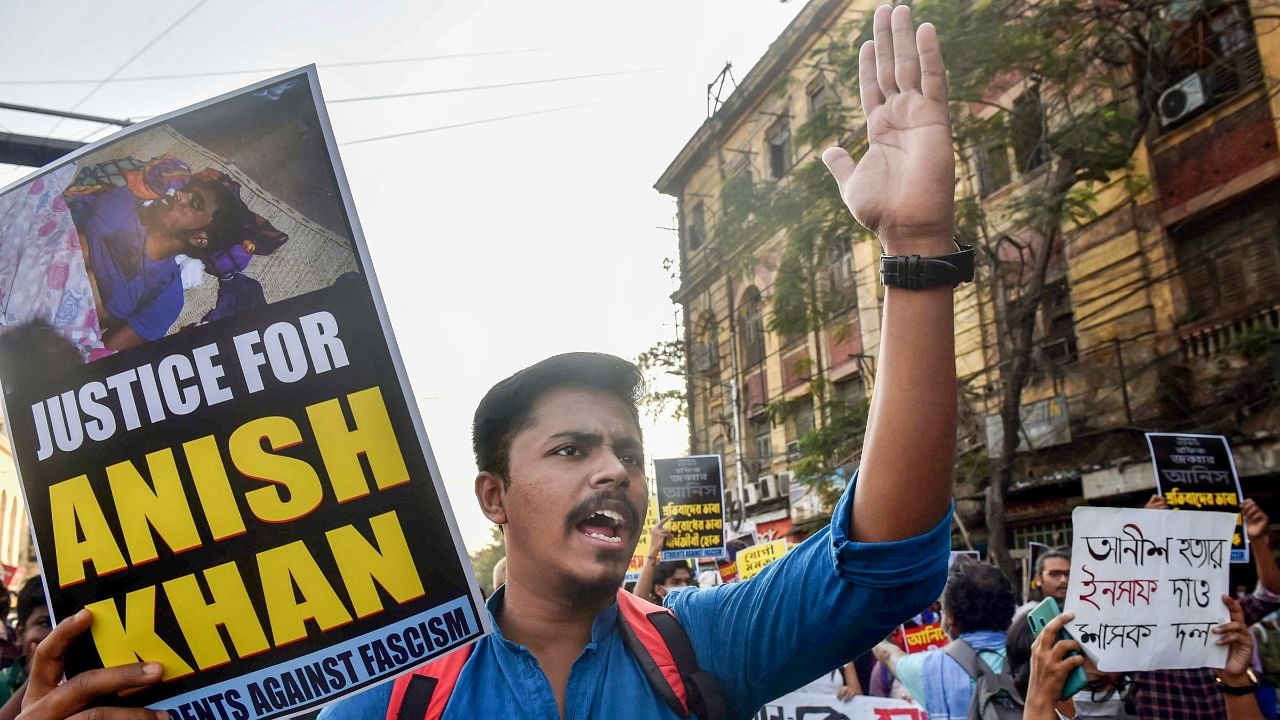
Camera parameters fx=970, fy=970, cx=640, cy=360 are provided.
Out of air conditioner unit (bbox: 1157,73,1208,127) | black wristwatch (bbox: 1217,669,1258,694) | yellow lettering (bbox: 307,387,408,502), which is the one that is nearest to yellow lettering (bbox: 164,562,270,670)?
yellow lettering (bbox: 307,387,408,502)

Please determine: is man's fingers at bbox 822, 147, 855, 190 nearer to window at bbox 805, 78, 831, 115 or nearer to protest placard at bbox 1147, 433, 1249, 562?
protest placard at bbox 1147, 433, 1249, 562

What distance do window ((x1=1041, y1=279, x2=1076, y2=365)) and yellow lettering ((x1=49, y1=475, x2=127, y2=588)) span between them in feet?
42.5

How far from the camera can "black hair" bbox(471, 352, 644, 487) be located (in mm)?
1854

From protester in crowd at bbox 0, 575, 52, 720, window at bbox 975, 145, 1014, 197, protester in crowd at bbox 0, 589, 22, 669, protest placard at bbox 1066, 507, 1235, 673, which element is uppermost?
window at bbox 975, 145, 1014, 197

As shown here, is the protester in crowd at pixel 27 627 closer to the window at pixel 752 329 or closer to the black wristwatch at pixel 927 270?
the black wristwatch at pixel 927 270

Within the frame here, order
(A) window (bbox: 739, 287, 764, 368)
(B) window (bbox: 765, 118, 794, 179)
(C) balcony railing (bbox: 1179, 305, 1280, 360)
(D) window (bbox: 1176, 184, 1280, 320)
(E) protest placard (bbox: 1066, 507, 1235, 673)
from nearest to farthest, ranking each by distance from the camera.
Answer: (E) protest placard (bbox: 1066, 507, 1235, 673)
(C) balcony railing (bbox: 1179, 305, 1280, 360)
(D) window (bbox: 1176, 184, 1280, 320)
(B) window (bbox: 765, 118, 794, 179)
(A) window (bbox: 739, 287, 764, 368)

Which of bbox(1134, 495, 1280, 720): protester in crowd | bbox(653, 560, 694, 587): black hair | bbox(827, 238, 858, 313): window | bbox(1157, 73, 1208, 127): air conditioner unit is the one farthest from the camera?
bbox(827, 238, 858, 313): window

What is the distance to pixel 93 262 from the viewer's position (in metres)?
1.59

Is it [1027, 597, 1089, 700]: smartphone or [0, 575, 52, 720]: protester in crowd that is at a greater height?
[0, 575, 52, 720]: protester in crowd

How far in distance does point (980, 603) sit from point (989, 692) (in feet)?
1.36

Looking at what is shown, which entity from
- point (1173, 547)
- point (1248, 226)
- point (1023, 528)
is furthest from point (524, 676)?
point (1023, 528)

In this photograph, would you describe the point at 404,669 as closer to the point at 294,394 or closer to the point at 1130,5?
the point at 294,394

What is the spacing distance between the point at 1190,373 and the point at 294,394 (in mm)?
11735

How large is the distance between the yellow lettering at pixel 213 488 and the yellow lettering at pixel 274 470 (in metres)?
0.03
